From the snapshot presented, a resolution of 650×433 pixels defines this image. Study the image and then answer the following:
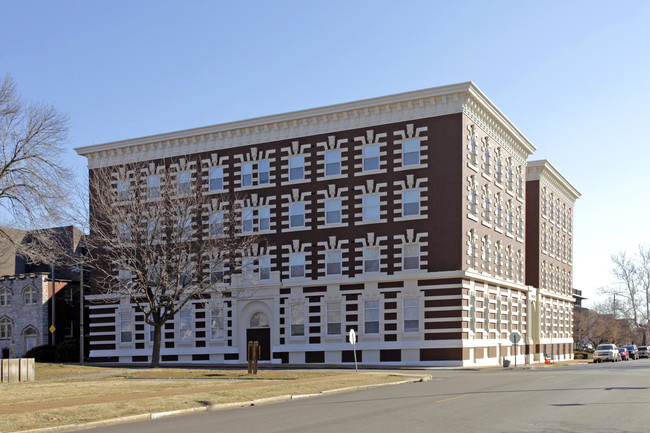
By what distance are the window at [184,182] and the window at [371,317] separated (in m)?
14.4

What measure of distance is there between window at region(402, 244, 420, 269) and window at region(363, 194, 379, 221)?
10.2 feet

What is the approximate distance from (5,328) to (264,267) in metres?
33.6

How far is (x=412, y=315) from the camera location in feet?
167

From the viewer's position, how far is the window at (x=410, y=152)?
51844mm

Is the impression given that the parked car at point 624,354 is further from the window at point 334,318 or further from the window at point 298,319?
the window at point 298,319

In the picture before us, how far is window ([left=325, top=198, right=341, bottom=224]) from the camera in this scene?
5441cm

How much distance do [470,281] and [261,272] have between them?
1531 cm

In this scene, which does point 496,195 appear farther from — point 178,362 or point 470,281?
point 178,362

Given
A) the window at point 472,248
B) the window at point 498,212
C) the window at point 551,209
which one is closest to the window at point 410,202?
the window at point 472,248

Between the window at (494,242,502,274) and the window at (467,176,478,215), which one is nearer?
the window at (467,176,478,215)

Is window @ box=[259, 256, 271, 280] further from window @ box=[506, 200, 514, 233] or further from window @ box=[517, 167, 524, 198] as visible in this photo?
window @ box=[517, 167, 524, 198]

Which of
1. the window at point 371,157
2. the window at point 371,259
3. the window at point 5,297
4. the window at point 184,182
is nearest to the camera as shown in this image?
the window at point 184,182

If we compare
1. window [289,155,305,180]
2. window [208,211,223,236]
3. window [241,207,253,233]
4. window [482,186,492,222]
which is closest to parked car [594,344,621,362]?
window [482,186,492,222]

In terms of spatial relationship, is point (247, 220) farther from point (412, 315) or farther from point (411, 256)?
point (412, 315)
